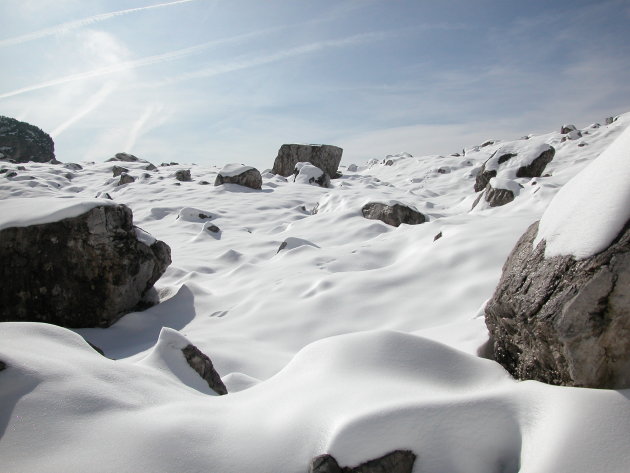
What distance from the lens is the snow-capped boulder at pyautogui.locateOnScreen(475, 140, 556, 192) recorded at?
11.3 meters

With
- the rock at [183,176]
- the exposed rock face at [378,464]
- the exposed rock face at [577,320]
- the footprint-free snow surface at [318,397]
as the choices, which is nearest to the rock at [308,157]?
the rock at [183,176]

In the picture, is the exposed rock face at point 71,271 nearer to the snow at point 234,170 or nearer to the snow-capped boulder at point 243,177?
the snow-capped boulder at point 243,177

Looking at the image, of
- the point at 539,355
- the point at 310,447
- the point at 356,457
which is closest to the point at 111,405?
the point at 310,447

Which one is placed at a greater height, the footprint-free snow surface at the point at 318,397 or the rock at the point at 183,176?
the footprint-free snow surface at the point at 318,397

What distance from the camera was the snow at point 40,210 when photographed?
165 inches

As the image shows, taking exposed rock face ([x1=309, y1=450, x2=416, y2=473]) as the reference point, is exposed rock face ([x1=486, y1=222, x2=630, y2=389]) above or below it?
above

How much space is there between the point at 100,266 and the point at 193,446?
11.4ft

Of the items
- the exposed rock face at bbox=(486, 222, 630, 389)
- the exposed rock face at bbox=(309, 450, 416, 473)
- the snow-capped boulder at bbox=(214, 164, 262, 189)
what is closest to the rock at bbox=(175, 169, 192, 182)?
the snow-capped boulder at bbox=(214, 164, 262, 189)

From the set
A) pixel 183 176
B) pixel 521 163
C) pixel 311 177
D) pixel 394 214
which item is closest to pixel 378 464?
pixel 394 214

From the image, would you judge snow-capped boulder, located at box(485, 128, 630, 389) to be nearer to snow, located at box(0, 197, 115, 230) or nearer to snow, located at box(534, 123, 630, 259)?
snow, located at box(534, 123, 630, 259)

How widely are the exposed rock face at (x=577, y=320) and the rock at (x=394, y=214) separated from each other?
5971 millimetres

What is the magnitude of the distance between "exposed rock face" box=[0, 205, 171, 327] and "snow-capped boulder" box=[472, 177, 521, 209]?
7.24 metres

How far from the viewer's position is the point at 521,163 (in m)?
11.5

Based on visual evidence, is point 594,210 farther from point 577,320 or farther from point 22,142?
point 22,142
